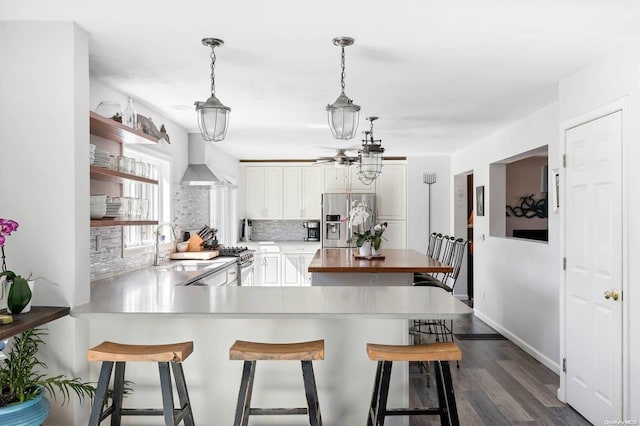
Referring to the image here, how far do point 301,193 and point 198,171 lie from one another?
324cm

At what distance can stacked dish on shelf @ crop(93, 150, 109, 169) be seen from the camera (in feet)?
10.5

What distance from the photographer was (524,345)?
516cm

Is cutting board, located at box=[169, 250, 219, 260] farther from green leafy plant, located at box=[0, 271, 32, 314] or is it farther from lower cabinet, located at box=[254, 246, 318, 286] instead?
lower cabinet, located at box=[254, 246, 318, 286]

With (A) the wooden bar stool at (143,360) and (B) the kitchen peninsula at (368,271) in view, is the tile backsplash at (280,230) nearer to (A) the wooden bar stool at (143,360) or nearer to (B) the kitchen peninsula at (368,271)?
(B) the kitchen peninsula at (368,271)

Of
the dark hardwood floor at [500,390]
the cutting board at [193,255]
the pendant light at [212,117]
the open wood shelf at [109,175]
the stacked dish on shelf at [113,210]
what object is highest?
the pendant light at [212,117]

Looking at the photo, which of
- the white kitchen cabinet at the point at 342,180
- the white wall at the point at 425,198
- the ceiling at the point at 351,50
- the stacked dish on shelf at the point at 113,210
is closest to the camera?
the ceiling at the point at 351,50

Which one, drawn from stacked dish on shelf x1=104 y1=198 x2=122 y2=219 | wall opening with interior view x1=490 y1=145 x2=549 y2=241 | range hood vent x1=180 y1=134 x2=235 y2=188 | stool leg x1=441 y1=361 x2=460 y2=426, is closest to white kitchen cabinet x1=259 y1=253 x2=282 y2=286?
range hood vent x1=180 y1=134 x2=235 y2=188

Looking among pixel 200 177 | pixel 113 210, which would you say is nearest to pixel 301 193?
pixel 200 177

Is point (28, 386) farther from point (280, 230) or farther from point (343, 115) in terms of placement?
point (280, 230)

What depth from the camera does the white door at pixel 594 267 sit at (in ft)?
10.2

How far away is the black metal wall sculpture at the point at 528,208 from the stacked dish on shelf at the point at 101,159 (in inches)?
227

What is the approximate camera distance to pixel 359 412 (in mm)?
2947

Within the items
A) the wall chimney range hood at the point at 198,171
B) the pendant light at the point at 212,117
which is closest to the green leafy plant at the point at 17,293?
the pendant light at the point at 212,117

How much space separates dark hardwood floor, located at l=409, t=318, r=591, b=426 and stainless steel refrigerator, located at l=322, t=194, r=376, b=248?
3499mm
